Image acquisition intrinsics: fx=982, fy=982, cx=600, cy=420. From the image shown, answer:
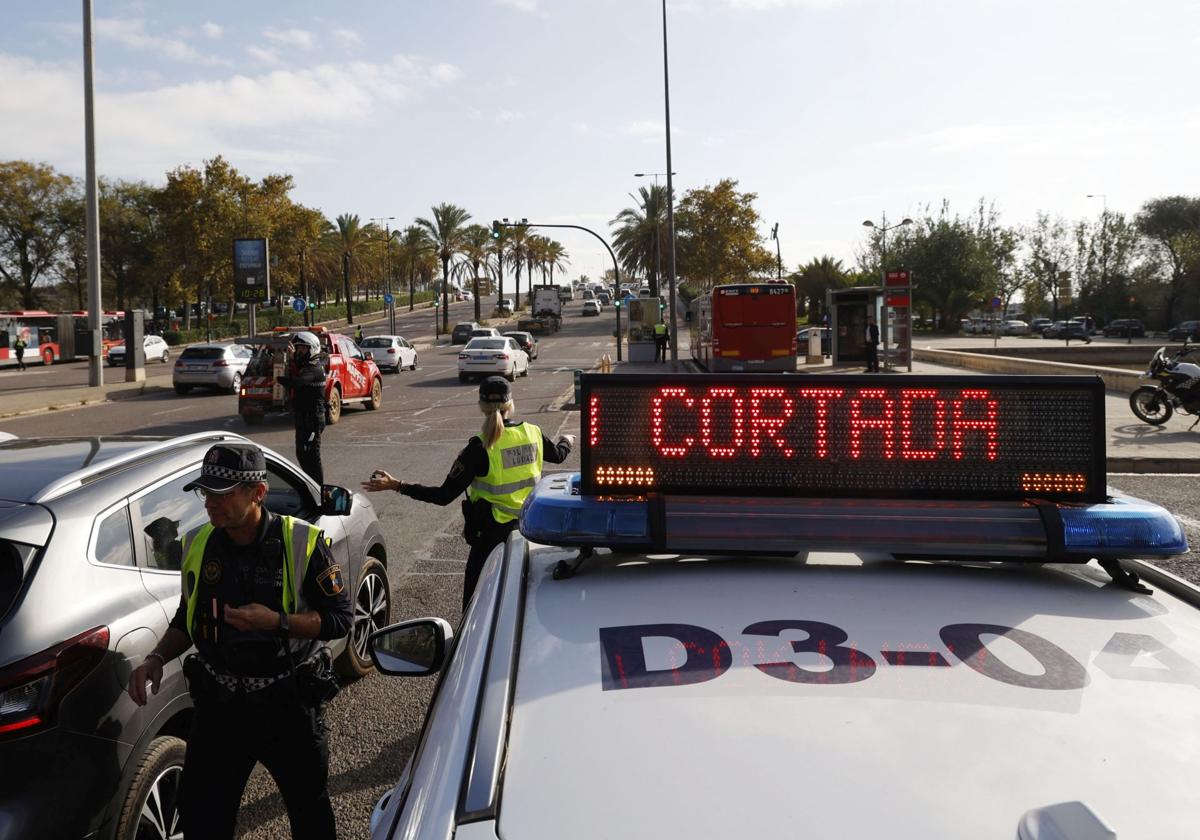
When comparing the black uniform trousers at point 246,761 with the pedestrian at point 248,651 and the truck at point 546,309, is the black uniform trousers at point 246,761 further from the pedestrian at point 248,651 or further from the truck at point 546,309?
the truck at point 546,309

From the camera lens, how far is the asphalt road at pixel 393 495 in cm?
445

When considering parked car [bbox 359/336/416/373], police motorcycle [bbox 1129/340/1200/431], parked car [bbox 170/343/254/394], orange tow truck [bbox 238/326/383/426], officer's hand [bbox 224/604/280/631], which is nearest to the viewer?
officer's hand [bbox 224/604/280/631]

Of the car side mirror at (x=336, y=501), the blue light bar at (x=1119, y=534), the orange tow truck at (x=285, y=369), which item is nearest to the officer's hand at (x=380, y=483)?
the car side mirror at (x=336, y=501)

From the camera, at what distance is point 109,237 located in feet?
227

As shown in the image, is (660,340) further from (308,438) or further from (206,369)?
(308,438)

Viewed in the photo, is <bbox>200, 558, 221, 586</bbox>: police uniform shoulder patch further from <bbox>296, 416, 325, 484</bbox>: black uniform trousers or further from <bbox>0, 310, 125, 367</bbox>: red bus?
<bbox>0, 310, 125, 367</bbox>: red bus

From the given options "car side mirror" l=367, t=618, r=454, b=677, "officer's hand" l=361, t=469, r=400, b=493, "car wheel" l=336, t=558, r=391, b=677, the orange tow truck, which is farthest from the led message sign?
the orange tow truck

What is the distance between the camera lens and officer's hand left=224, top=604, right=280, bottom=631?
3.01 m

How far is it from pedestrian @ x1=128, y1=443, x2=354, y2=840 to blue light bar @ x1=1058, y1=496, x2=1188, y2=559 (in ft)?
7.21

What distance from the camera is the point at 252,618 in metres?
3.03

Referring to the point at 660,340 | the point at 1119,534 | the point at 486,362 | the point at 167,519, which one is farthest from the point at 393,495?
the point at 660,340

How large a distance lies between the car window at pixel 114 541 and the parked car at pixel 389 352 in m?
35.2

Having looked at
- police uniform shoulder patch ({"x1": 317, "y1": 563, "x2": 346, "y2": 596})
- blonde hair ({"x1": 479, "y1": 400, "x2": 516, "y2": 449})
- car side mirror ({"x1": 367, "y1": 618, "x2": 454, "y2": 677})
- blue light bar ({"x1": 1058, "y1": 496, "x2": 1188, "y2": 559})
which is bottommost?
car side mirror ({"x1": 367, "y1": 618, "x2": 454, "y2": 677})

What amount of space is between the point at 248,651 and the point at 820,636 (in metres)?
1.93
